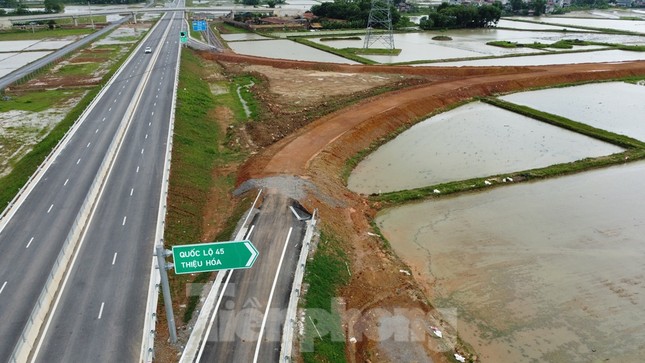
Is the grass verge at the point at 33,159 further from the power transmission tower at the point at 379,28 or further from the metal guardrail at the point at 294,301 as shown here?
the power transmission tower at the point at 379,28

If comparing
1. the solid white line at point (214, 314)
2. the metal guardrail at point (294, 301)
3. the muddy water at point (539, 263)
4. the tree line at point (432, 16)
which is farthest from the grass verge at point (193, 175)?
the tree line at point (432, 16)

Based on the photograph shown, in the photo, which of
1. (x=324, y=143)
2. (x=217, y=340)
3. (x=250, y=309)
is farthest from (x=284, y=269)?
(x=324, y=143)

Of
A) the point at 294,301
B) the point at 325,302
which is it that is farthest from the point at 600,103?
the point at 294,301

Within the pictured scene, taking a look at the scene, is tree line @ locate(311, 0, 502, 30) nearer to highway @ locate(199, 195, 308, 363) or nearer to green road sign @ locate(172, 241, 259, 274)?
highway @ locate(199, 195, 308, 363)

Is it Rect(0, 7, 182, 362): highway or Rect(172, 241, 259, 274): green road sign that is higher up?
Rect(172, 241, 259, 274): green road sign

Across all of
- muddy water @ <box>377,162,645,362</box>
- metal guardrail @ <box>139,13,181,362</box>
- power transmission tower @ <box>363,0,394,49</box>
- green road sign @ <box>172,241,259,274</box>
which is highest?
power transmission tower @ <box>363,0,394,49</box>

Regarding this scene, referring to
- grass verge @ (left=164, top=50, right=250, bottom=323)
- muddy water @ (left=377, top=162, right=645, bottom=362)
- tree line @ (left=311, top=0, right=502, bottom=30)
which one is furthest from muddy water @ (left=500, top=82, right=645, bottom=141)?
tree line @ (left=311, top=0, right=502, bottom=30)

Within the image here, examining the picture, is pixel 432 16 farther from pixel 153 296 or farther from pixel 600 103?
pixel 153 296
